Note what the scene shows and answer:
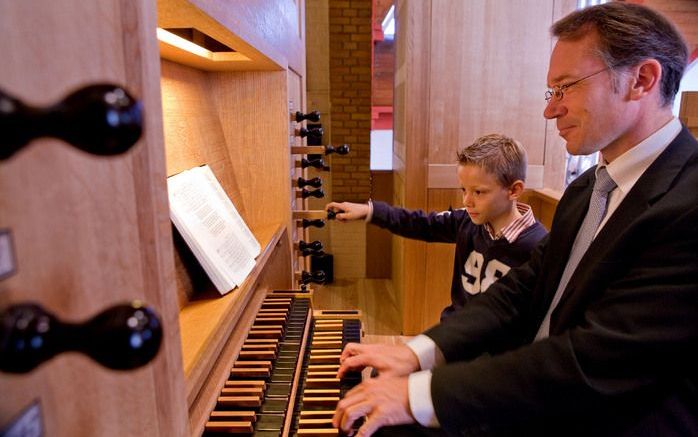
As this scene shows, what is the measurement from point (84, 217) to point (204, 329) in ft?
2.10

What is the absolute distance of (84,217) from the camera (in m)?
0.41

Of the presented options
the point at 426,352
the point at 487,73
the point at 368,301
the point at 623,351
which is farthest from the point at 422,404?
the point at 368,301

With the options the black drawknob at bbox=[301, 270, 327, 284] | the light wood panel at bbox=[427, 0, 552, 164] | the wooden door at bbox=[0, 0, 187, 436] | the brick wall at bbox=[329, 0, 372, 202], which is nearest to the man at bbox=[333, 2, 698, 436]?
the wooden door at bbox=[0, 0, 187, 436]

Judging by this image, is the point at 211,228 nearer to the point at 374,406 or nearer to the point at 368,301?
the point at 374,406

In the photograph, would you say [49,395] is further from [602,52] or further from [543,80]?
[543,80]

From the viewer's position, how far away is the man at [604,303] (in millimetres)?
924

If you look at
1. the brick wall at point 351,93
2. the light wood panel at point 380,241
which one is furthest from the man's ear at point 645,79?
the brick wall at point 351,93

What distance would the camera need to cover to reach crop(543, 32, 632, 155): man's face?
44.8 inches

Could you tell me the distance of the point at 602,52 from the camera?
1136 millimetres

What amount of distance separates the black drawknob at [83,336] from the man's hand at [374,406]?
692 millimetres

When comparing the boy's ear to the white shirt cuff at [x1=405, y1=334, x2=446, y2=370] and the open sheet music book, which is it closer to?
the white shirt cuff at [x1=405, y1=334, x2=446, y2=370]

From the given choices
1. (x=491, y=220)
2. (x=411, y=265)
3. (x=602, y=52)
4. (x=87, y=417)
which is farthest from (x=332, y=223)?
(x=87, y=417)

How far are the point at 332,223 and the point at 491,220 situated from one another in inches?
121

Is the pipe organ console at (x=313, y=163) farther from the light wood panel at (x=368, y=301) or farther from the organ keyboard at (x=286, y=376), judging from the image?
the light wood panel at (x=368, y=301)
